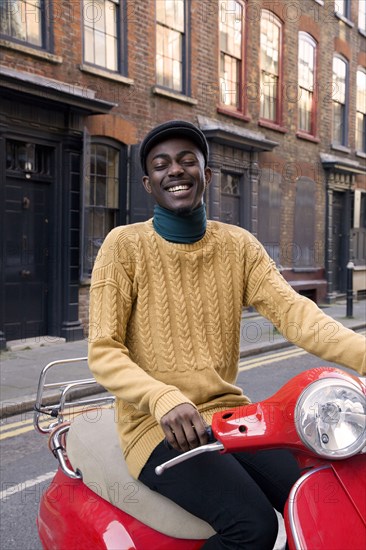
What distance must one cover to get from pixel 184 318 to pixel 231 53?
1337 centimetres

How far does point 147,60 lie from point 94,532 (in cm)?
1121

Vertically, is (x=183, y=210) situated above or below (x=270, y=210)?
below

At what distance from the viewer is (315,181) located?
1794 cm

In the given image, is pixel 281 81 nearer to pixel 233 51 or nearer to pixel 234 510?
pixel 233 51

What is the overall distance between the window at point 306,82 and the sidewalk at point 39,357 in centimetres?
674

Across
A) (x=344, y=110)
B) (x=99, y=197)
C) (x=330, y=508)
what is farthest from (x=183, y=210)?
(x=344, y=110)

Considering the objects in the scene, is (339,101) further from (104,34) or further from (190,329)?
(190,329)

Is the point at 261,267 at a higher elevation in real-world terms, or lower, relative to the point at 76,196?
lower

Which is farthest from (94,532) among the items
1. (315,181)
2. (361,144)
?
(361,144)

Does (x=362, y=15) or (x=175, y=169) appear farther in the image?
(x=362, y=15)

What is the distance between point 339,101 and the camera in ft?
63.8

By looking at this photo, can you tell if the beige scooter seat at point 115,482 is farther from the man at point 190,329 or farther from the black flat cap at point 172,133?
the black flat cap at point 172,133

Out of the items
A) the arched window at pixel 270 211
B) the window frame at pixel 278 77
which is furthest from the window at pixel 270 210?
the window frame at pixel 278 77

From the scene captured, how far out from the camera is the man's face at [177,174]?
2195 millimetres
